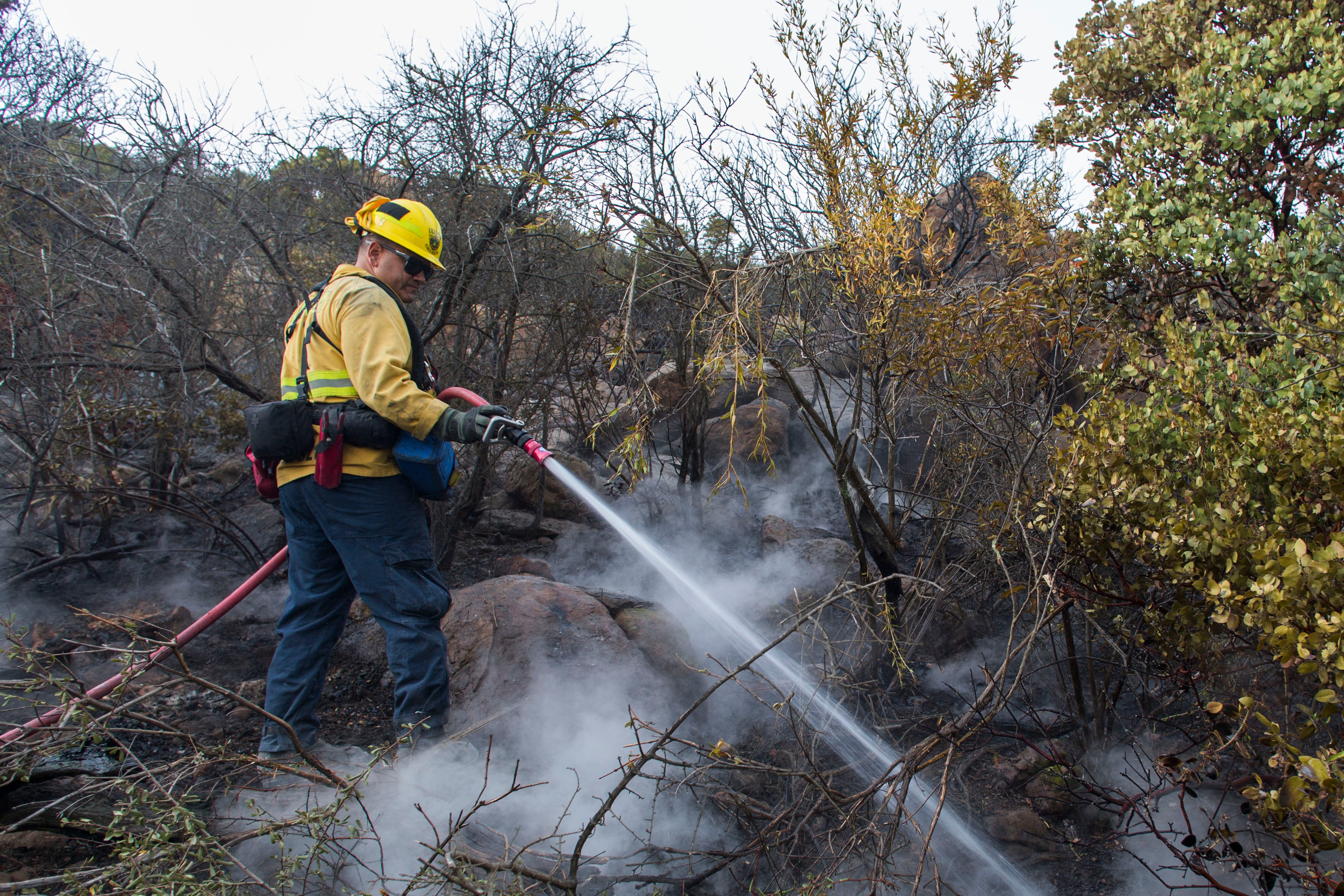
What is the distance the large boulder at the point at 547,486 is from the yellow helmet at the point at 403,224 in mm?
2970

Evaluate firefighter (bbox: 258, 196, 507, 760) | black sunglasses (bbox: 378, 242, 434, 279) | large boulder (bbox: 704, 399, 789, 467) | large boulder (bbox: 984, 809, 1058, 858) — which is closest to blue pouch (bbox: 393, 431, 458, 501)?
firefighter (bbox: 258, 196, 507, 760)

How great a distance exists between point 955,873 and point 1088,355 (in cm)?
231

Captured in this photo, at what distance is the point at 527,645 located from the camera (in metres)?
3.59

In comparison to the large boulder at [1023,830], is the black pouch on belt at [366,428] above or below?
above

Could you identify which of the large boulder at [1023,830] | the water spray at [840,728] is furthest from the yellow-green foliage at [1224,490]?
the large boulder at [1023,830]

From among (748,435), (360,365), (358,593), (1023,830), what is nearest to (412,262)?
(360,365)

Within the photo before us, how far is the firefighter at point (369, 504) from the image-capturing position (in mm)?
2748

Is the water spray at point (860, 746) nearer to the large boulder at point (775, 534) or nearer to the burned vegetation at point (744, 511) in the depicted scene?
the burned vegetation at point (744, 511)

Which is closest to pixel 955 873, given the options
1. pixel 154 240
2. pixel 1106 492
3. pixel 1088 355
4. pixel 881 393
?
pixel 1106 492

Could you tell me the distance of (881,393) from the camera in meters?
3.84

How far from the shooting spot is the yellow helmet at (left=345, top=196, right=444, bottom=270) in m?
2.95

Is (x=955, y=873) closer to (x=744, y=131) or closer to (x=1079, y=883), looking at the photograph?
(x=1079, y=883)

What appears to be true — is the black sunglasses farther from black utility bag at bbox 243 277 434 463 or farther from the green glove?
the green glove

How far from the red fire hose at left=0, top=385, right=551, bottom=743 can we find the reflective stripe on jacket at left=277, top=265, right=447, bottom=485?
336mm
